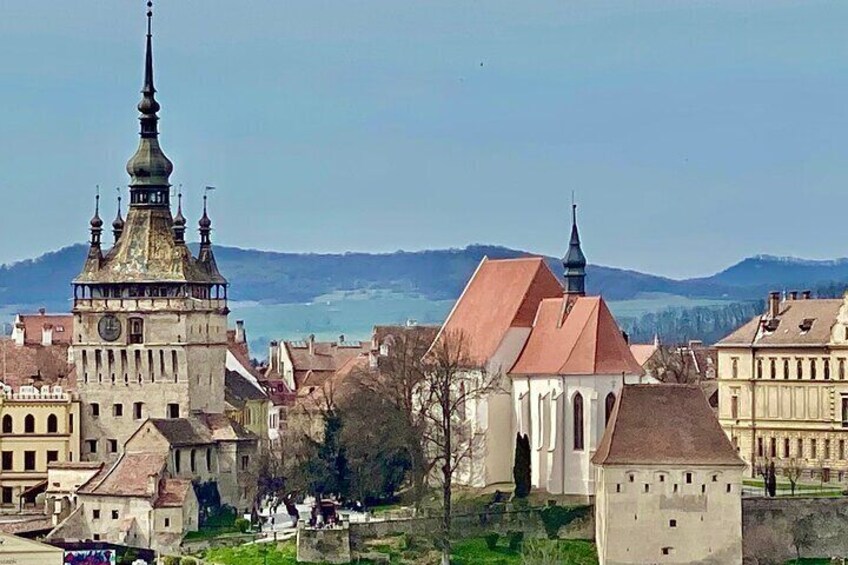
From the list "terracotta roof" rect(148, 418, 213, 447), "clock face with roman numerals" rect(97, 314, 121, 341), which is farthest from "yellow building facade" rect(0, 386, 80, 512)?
"terracotta roof" rect(148, 418, 213, 447)

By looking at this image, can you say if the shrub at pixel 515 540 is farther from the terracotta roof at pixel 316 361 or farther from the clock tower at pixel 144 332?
the terracotta roof at pixel 316 361

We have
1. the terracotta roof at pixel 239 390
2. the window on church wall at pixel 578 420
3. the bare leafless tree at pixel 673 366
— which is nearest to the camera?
the window on church wall at pixel 578 420

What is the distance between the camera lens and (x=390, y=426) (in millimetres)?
108000

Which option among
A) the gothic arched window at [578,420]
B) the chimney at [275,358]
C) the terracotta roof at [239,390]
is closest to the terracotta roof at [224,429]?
the terracotta roof at [239,390]

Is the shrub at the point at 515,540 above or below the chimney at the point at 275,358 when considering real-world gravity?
below

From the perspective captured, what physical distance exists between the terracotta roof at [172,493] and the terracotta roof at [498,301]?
45.2 ft

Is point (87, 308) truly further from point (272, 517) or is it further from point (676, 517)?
point (676, 517)

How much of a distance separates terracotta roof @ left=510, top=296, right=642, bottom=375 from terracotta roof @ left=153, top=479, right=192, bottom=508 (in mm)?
14815

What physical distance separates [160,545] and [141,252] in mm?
16683

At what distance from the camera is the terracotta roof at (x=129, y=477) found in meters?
105

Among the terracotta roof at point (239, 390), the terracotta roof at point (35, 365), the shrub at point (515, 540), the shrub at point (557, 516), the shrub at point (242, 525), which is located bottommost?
the shrub at point (515, 540)

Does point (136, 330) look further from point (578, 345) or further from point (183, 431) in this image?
point (578, 345)

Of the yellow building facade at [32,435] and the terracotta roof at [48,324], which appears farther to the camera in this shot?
the terracotta roof at [48,324]

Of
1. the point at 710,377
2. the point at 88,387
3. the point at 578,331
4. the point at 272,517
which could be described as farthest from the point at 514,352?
the point at 710,377
